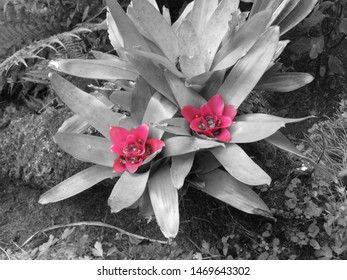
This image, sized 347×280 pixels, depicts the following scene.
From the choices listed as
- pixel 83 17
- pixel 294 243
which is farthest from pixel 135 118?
pixel 83 17

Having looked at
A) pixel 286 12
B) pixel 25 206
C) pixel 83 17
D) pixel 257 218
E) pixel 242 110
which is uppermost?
pixel 286 12

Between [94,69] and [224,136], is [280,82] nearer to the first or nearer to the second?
[224,136]

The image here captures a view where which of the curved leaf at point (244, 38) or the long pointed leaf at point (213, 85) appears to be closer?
the curved leaf at point (244, 38)

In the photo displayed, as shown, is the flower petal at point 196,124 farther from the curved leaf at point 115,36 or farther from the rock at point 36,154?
the rock at point 36,154

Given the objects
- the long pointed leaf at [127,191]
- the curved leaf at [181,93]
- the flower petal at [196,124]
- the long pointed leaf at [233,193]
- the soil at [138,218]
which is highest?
the curved leaf at [181,93]

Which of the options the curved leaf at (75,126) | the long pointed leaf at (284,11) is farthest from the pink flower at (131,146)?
the long pointed leaf at (284,11)

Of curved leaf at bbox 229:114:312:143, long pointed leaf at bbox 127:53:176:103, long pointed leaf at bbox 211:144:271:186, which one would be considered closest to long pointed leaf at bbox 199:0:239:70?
long pointed leaf at bbox 127:53:176:103

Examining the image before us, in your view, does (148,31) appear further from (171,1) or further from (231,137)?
(171,1)
